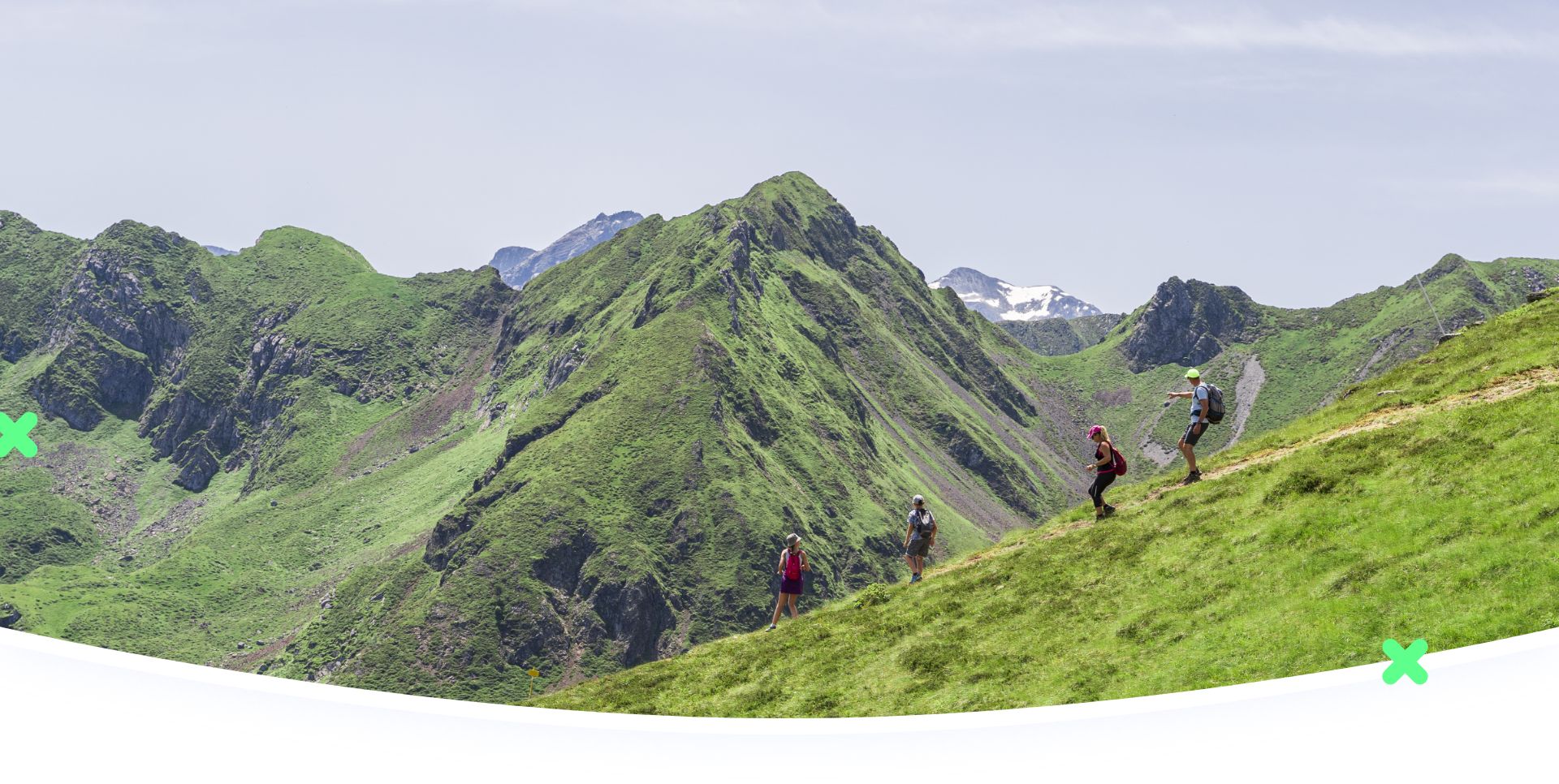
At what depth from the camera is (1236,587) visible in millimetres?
25219

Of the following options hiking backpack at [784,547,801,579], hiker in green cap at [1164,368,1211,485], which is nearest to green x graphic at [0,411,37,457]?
hiking backpack at [784,547,801,579]

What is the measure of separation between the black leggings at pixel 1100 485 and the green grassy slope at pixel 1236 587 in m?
1.19

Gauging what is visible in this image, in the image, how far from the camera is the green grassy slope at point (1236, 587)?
21.1 meters

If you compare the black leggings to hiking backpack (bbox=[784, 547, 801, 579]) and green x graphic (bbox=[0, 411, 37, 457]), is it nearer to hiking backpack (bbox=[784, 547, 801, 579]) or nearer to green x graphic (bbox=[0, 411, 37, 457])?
hiking backpack (bbox=[784, 547, 801, 579])

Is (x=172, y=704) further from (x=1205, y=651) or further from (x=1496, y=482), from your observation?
(x=1496, y=482)

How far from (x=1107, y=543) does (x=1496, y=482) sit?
35.0 ft

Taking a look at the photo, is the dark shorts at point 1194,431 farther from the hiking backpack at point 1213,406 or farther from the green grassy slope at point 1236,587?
the green grassy slope at point 1236,587

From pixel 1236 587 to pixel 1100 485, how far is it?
426 inches

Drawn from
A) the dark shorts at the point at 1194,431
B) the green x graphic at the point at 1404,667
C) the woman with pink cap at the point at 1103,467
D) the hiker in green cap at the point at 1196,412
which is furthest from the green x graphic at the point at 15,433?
the dark shorts at the point at 1194,431

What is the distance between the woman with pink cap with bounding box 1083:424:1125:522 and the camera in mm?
33562

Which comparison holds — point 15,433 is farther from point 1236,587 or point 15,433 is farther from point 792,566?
point 792,566

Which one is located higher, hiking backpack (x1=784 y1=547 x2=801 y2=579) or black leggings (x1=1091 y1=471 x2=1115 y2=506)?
black leggings (x1=1091 y1=471 x2=1115 y2=506)

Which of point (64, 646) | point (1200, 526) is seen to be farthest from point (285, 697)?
point (1200, 526)

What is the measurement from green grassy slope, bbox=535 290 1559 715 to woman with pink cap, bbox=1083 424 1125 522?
3.52 feet
